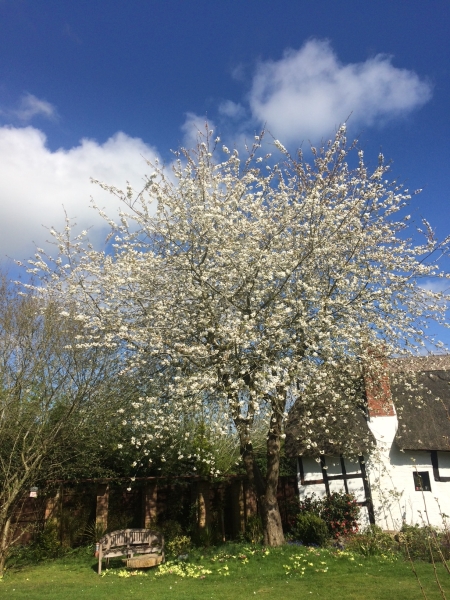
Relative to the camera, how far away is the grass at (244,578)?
26.2 ft

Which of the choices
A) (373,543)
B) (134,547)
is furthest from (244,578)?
(373,543)

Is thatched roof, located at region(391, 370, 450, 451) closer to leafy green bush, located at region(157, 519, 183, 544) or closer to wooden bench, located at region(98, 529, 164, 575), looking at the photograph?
leafy green bush, located at region(157, 519, 183, 544)

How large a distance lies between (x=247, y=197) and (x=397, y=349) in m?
5.02

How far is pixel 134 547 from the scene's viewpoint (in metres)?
10.9

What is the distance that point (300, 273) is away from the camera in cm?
1034

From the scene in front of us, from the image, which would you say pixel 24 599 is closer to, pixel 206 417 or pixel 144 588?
pixel 144 588

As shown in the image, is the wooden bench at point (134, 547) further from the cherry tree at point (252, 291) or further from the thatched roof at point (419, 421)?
the thatched roof at point (419, 421)

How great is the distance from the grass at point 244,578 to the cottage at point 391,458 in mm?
2985

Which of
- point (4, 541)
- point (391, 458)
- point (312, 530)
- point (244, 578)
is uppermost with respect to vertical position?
point (391, 458)

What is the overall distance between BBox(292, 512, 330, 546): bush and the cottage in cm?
153

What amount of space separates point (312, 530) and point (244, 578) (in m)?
3.59

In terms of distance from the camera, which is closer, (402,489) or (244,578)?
(244,578)

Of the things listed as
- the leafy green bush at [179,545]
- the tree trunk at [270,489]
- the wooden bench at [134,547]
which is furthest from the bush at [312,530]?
the wooden bench at [134,547]

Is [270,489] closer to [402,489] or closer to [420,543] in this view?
[420,543]
